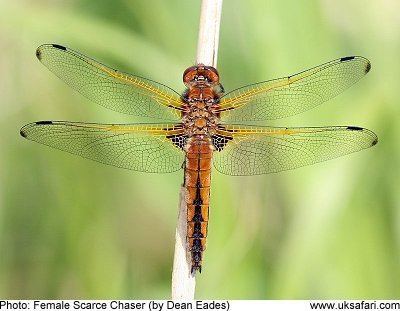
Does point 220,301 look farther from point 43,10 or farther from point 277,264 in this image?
point 43,10

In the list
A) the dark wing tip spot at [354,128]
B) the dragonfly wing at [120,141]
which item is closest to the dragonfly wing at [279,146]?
the dark wing tip spot at [354,128]

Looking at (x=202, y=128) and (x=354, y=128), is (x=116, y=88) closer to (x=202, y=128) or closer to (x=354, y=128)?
(x=202, y=128)

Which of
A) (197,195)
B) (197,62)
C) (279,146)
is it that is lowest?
(197,195)

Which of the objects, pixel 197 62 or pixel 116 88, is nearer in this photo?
pixel 197 62

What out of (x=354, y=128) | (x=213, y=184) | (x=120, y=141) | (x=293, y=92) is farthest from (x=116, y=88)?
(x=354, y=128)

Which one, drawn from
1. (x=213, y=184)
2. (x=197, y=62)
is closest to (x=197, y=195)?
(x=213, y=184)

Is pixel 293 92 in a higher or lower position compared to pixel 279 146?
higher
